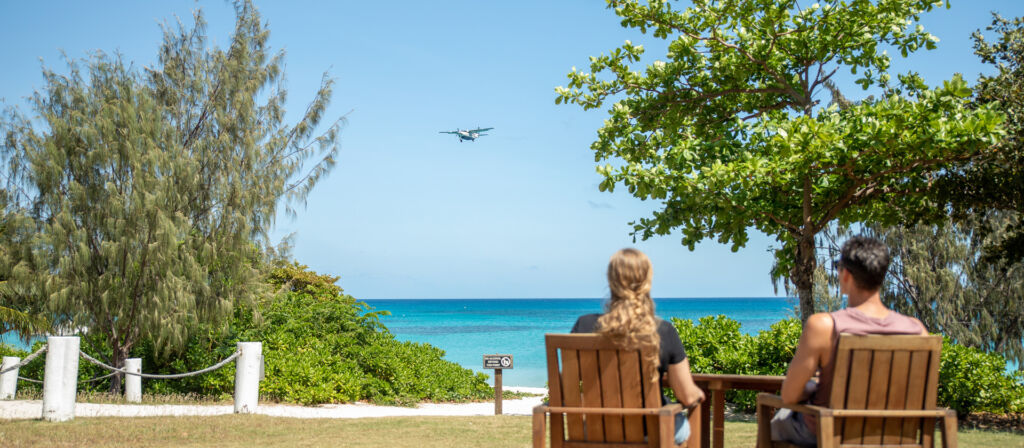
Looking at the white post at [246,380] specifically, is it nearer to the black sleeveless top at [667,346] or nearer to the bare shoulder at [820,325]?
the black sleeveless top at [667,346]

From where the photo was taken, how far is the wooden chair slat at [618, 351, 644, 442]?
339cm

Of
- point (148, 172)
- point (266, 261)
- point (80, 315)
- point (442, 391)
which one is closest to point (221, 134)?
point (148, 172)

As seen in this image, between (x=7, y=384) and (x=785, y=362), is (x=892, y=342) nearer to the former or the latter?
(x=785, y=362)

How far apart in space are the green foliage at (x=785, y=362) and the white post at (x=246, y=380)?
5833 mm

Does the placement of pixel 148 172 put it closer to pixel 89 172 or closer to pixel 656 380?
pixel 89 172

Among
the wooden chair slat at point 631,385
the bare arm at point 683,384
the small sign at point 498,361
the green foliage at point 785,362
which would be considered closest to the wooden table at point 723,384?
the bare arm at point 683,384

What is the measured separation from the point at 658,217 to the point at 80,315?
9.99 m

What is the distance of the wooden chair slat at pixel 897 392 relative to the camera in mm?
3252

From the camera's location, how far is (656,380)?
3430mm

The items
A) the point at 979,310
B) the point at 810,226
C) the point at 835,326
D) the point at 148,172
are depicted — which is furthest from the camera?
the point at 979,310

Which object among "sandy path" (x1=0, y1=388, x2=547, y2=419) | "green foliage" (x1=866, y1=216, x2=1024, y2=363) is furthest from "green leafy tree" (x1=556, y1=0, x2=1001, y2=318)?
"green foliage" (x1=866, y1=216, x2=1024, y2=363)

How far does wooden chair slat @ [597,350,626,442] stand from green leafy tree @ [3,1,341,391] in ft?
35.5

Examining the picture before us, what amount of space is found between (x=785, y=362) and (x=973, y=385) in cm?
217

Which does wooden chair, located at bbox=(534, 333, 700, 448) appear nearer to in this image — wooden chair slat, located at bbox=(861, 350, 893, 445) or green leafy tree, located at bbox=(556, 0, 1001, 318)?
wooden chair slat, located at bbox=(861, 350, 893, 445)
